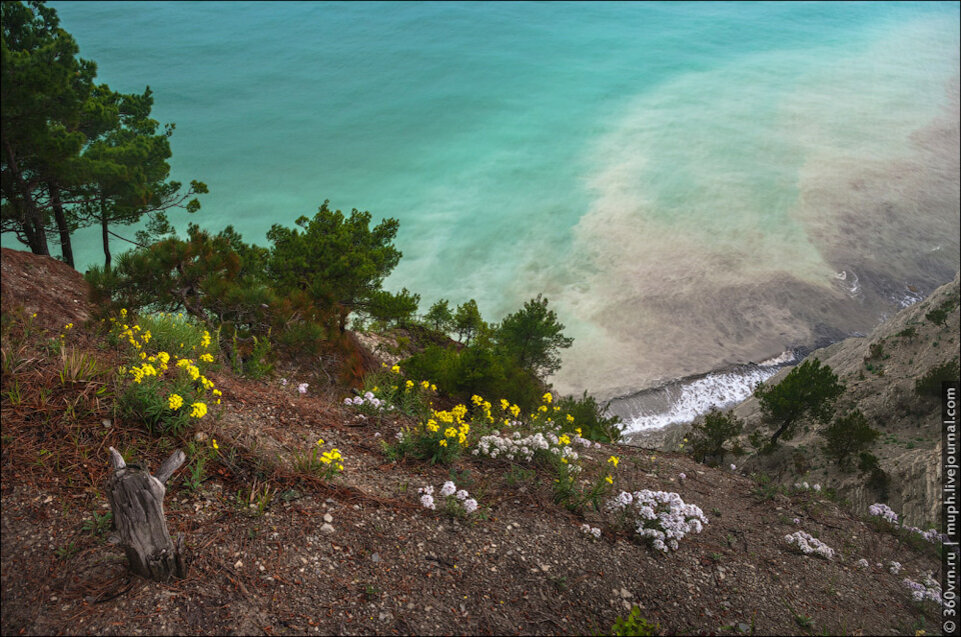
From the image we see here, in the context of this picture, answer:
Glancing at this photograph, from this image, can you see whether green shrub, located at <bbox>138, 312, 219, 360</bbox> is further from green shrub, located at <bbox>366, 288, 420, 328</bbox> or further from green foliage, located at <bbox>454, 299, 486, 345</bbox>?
green foliage, located at <bbox>454, 299, 486, 345</bbox>

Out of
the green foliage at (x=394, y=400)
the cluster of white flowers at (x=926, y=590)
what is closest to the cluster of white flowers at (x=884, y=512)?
the cluster of white flowers at (x=926, y=590)

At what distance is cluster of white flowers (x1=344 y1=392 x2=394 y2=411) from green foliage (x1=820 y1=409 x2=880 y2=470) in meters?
18.2

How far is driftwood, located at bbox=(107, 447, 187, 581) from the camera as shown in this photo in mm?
4336

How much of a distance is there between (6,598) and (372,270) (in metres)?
14.2

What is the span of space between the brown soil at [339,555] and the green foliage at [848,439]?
13.7 meters

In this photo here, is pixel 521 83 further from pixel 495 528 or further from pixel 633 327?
pixel 495 528

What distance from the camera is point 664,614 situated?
19.5 feet

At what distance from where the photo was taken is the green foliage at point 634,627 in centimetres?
506

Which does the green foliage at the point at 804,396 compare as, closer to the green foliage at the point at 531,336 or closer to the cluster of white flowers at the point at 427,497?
the green foliage at the point at 531,336

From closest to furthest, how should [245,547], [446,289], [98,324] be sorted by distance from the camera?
[245,547] → [98,324] → [446,289]

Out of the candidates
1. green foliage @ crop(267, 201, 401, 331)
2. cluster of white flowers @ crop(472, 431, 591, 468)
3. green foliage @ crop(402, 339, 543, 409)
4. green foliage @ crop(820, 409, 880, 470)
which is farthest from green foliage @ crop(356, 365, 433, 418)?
green foliage @ crop(820, 409, 880, 470)

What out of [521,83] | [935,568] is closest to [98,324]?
[935,568]

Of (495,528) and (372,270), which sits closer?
(495,528)

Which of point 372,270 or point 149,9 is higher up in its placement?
point 149,9
